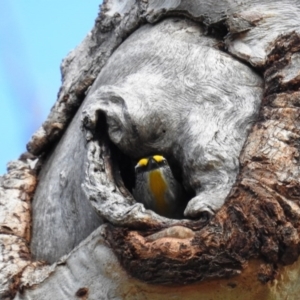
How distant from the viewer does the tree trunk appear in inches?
55.4

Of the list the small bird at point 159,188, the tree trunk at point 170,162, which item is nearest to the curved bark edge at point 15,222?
the tree trunk at point 170,162

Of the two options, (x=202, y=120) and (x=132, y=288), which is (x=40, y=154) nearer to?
(x=202, y=120)

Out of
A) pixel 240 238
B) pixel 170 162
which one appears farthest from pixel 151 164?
pixel 240 238

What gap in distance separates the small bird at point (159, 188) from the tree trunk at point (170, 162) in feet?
0.07

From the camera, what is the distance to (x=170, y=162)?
1.70 metres

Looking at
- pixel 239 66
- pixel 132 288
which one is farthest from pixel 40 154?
pixel 132 288

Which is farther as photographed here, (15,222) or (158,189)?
(15,222)

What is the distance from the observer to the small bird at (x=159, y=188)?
167 cm

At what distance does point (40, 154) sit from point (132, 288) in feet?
2.40

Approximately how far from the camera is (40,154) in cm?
212

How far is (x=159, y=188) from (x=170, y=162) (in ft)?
0.17

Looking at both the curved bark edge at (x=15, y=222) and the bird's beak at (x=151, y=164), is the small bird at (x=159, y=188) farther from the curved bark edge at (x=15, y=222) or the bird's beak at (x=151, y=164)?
the curved bark edge at (x=15, y=222)

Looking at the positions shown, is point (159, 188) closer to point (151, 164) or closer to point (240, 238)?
point (151, 164)

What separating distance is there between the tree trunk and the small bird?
0.8 inches
